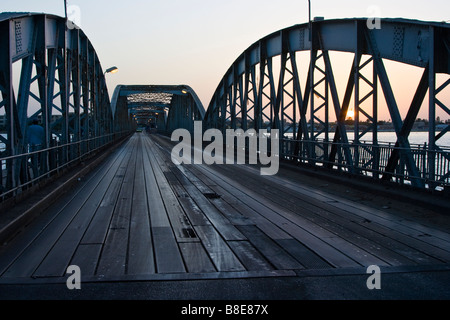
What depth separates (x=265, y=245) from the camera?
18.1ft

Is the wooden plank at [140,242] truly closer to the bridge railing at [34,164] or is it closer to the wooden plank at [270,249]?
the wooden plank at [270,249]

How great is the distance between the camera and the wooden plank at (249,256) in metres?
4.64

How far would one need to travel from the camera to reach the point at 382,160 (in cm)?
1038

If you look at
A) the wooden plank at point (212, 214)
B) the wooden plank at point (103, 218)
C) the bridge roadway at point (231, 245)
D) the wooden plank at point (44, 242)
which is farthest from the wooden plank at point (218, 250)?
the wooden plank at point (44, 242)

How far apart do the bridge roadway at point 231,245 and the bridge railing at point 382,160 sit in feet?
2.47

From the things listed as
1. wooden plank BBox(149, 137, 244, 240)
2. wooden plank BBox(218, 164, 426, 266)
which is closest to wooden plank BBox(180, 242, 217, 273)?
wooden plank BBox(149, 137, 244, 240)

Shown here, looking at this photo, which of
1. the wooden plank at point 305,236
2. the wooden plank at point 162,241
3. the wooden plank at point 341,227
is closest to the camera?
the wooden plank at point 162,241

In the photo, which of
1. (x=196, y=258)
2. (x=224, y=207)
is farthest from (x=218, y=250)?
(x=224, y=207)

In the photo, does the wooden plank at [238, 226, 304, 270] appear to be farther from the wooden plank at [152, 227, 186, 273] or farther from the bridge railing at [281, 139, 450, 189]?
the bridge railing at [281, 139, 450, 189]

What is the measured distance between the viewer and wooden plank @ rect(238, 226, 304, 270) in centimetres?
473

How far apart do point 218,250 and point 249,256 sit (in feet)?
1.38

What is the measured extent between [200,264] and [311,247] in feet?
4.70
